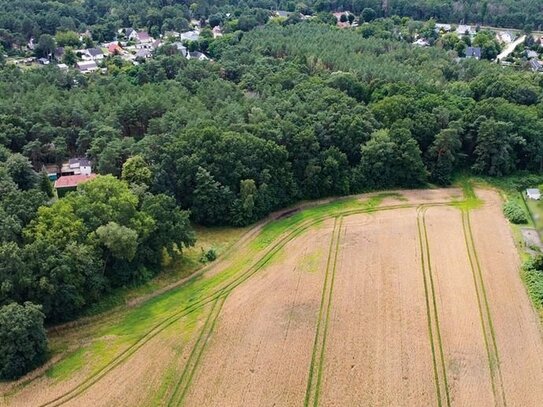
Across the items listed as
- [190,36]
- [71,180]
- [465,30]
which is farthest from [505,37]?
[71,180]

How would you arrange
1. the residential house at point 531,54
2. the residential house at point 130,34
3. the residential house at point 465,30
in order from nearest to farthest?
the residential house at point 531,54 → the residential house at point 130,34 → the residential house at point 465,30

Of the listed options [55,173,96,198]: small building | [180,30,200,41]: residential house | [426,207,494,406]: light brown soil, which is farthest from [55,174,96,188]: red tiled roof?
[180,30,200,41]: residential house

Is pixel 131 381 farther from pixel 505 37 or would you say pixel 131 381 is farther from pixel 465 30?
pixel 505 37

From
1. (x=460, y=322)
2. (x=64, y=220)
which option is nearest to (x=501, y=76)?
(x=460, y=322)

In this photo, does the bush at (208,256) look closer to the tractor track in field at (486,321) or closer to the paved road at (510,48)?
the tractor track in field at (486,321)

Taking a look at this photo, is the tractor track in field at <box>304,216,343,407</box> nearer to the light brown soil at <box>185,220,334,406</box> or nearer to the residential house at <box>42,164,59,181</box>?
the light brown soil at <box>185,220,334,406</box>

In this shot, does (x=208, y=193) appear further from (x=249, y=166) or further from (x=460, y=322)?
(x=460, y=322)

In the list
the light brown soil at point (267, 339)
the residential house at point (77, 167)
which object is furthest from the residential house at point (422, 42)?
the residential house at point (77, 167)
